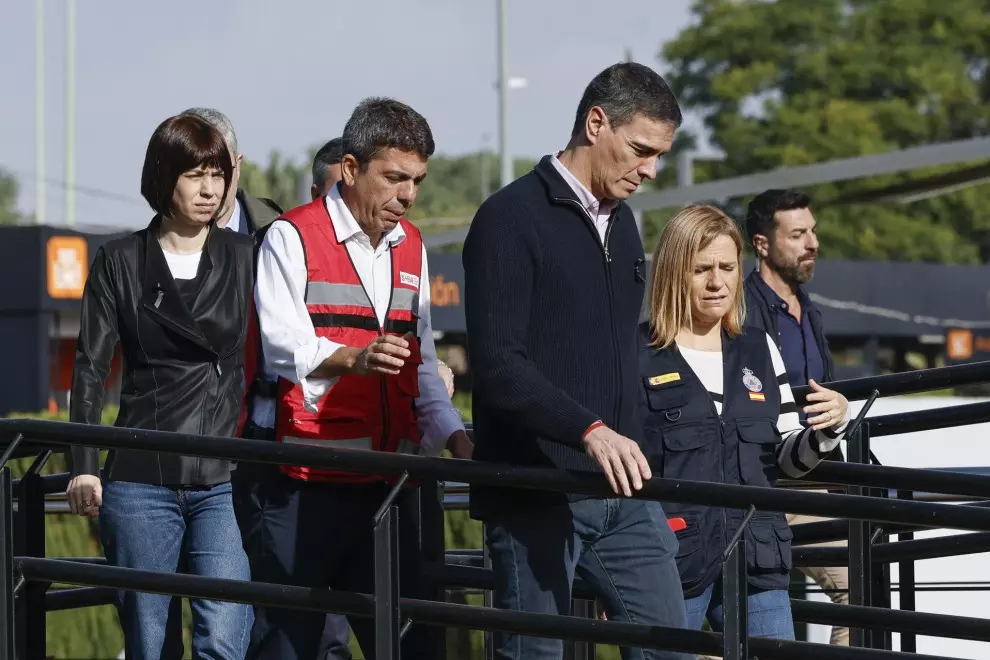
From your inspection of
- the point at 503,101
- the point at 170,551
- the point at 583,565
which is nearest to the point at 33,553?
the point at 170,551

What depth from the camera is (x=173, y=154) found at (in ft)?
13.0

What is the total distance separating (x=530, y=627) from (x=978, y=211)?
3933 cm

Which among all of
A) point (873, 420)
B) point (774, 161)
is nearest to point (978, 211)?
point (774, 161)

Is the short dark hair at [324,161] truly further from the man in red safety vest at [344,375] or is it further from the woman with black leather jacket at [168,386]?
the man in red safety vest at [344,375]

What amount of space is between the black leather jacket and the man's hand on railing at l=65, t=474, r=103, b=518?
0.07 feet

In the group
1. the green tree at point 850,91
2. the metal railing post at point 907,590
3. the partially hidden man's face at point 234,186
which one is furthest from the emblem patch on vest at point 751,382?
the green tree at point 850,91

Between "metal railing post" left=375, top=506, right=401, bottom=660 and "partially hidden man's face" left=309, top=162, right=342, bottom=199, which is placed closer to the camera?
"metal railing post" left=375, top=506, right=401, bottom=660

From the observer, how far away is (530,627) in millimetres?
3285

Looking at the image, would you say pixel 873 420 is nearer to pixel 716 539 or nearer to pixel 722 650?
pixel 716 539

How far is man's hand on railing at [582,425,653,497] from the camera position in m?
3.08

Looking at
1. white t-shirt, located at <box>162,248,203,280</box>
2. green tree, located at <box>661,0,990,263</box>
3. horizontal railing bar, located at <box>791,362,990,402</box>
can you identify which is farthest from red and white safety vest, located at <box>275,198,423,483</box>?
green tree, located at <box>661,0,990,263</box>

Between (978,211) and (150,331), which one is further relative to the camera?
(978,211)

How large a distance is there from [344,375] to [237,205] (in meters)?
1.47

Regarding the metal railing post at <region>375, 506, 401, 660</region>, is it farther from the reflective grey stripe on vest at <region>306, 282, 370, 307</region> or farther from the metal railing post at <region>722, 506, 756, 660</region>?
the metal railing post at <region>722, 506, 756, 660</region>
